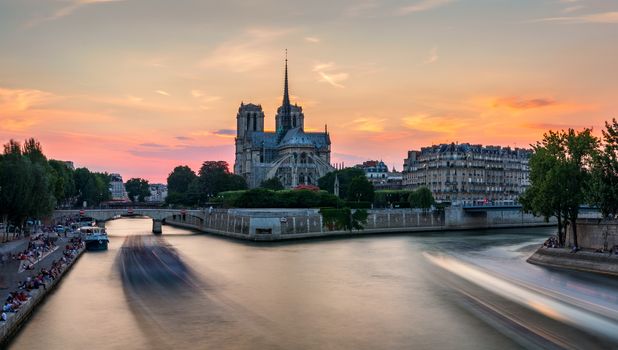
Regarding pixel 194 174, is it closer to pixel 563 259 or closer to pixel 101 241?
pixel 101 241

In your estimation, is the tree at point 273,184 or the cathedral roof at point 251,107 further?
the cathedral roof at point 251,107

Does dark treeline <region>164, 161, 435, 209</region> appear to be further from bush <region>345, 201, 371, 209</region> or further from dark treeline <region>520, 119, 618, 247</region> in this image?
dark treeline <region>520, 119, 618, 247</region>

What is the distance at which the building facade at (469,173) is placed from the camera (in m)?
129

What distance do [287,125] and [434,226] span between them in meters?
87.6

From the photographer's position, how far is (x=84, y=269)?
49812mm

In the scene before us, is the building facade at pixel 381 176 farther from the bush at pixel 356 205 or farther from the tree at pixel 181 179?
the bush at pixel 356 205

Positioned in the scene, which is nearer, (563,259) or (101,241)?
(563,259)

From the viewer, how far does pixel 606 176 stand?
47062 mm

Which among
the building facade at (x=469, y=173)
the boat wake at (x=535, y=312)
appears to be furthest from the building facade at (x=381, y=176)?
the boat wake at (x=535, y=312)

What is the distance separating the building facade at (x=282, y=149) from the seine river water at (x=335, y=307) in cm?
9595

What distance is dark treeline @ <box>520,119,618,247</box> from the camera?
46.7m

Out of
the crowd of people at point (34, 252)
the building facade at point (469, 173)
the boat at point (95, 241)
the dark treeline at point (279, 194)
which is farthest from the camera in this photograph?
the building facade at point (469, 173)

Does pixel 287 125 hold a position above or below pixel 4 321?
above

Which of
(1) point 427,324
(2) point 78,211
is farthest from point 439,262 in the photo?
(2) point 78,211
